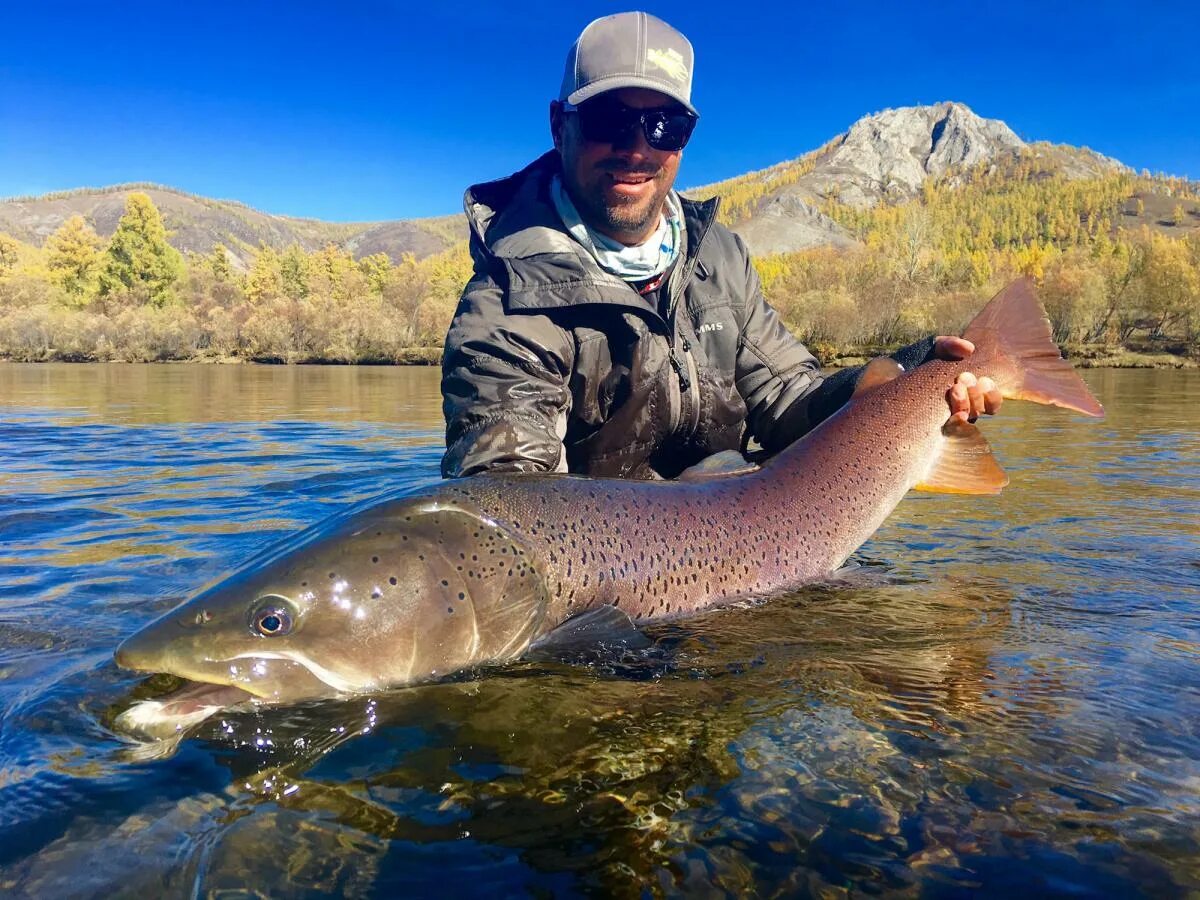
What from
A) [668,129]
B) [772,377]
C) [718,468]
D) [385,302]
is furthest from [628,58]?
[385,302]

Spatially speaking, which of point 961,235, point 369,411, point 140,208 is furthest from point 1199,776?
point 961,235

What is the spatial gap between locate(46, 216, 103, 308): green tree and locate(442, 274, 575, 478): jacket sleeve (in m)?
85.2

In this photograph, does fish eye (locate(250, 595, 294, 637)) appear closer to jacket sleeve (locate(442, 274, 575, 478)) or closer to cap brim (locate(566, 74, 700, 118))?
jacket sleeve (locate(442, 274, 575, 478))

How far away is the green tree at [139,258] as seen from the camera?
73500 millimetres

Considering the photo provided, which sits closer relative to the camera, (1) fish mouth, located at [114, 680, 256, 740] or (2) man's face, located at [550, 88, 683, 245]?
(1) fish mouth, located at [114, 680, 256, 740]

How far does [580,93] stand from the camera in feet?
13.5

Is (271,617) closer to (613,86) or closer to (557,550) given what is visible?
(557,550)

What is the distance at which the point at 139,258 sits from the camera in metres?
74.0

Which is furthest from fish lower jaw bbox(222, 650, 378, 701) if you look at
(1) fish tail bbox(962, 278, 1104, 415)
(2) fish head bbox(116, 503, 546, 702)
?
(1) fish tail bbox(962, 278, 1104, 415)

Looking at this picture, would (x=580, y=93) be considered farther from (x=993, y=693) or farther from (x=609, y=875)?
(x=609, y=875)

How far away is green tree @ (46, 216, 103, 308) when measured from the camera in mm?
75688

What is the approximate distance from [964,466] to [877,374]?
63 centimetres

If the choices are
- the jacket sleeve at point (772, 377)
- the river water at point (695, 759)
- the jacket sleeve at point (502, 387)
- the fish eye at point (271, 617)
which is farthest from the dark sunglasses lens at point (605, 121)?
the fish eye at point (271, 617)

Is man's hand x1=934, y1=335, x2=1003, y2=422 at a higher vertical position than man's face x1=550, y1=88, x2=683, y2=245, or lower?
lower
